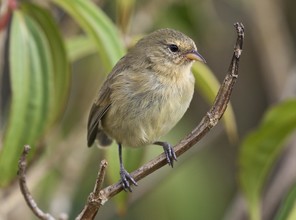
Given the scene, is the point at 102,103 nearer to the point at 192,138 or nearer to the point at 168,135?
the point at 192,138

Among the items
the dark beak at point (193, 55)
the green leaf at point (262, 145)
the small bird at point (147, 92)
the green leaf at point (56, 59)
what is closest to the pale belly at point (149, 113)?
the small bird at point (147, 92)

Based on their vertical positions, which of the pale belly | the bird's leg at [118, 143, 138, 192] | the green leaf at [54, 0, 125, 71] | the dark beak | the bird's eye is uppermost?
the green leaf at [54, 0, 125, 71]

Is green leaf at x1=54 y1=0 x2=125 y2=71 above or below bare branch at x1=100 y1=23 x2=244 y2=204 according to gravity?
above

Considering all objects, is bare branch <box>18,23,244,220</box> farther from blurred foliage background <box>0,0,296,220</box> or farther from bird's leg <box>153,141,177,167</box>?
blurred foliage background <box>0,0,296,220</box>

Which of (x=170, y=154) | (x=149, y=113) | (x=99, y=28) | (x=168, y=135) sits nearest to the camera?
(x=170, y=154)

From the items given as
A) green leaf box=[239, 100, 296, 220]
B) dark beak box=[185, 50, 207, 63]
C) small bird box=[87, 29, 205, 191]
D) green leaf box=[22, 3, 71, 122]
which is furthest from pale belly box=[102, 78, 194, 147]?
green leaf box=[239, 100, 296, 220]

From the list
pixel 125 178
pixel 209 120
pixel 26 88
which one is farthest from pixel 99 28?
pixel 209 120

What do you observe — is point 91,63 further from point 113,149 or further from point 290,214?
point 290,214
